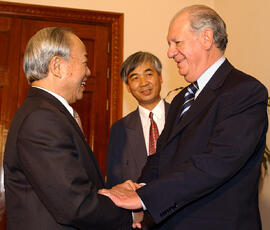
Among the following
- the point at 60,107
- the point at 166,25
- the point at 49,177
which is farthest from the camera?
the point at 166,25

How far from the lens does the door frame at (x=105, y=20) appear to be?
3.60m

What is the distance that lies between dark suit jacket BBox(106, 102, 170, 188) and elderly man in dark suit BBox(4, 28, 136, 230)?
36.8 inches

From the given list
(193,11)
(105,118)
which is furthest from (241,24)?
(193,11)

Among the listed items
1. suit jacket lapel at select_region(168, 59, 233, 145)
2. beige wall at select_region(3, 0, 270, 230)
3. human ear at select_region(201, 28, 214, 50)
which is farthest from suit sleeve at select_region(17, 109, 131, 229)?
beige wall at select_region(3, 0, 270, 230)

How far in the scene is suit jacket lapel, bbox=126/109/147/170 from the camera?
253 cm

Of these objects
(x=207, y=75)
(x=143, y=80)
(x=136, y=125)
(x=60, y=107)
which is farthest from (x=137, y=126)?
(x=60, y=107)

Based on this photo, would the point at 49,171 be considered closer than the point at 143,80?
Yes

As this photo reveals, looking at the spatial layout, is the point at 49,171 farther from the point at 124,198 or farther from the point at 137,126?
the point at 137,126

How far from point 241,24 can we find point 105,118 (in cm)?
175

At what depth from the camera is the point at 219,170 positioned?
4.49 ft

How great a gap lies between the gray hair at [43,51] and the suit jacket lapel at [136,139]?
3.77 ft

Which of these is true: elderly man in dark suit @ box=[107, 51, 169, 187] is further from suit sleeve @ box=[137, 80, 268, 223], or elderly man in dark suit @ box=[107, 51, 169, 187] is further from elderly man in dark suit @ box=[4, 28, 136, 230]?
suit sleeve @ box=[137, 80, 268, 223]

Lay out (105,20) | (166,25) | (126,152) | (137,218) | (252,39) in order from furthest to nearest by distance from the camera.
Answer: (166,25), (105,20), (252,39), (126,152), (137,218)

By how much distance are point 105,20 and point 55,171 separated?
2794 millimetres
